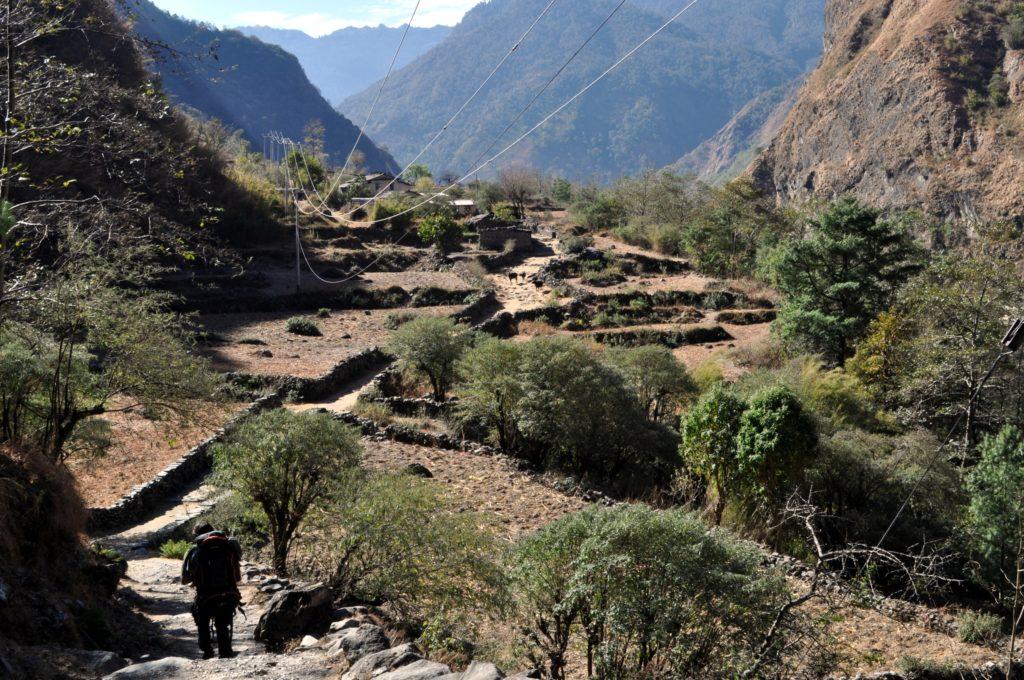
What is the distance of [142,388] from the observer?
13.2 meters

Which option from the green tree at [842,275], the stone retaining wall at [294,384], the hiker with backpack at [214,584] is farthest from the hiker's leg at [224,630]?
the green tree at [842,275]

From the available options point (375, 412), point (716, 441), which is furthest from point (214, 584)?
point (375, 412)

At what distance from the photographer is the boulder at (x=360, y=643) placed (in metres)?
6.69

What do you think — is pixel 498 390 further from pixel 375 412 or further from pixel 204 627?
pixel 204 627

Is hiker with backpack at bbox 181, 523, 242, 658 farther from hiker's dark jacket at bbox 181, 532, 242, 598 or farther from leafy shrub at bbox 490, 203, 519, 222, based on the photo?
leafy shrub at bbox 490, 203, 519, 222

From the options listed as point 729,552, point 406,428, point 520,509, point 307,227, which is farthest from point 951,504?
point 307,227

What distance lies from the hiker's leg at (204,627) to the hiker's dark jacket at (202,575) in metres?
0.11

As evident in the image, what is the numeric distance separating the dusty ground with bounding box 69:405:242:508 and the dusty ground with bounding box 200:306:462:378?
598cm

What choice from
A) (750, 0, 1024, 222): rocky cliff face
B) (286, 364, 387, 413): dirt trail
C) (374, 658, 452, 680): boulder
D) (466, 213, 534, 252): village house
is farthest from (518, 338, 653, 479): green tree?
(750, 0, 1024, 222): rocky cliff face

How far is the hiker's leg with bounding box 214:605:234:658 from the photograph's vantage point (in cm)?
698

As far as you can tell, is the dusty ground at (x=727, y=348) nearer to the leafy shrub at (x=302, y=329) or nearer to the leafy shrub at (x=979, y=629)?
the leafy shrub at (x=302, y=329)

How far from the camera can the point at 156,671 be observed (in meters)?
5.98

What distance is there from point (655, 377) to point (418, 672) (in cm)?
1515

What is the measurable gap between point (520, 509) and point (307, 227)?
38.9 metres
